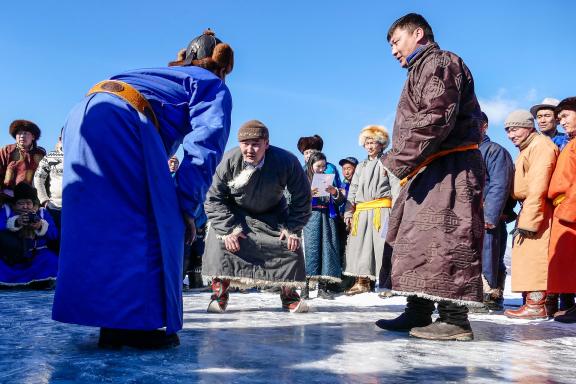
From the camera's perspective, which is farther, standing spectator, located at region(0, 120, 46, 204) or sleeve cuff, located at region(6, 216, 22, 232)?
standing spectator, located at region(0, 120, 46, 204)

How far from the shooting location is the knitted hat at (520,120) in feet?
17.4

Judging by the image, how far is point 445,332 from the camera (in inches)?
121

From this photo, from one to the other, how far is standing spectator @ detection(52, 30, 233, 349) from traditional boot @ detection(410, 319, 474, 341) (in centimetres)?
137

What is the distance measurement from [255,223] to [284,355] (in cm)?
219

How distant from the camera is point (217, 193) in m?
4.53

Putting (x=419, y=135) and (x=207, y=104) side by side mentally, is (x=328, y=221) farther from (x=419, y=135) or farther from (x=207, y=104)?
(x=207, y=104)

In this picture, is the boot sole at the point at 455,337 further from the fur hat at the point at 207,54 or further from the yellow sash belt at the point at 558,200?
the yellow sash belt at the point at 558,200

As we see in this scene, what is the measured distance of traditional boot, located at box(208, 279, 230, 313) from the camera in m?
4.34

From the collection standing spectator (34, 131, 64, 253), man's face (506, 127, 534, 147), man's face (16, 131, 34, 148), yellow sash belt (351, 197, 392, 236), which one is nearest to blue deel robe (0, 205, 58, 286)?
standing spectator (34, 131, 64, 253)

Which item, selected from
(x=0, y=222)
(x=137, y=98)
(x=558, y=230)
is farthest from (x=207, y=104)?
(x=0, y=222)

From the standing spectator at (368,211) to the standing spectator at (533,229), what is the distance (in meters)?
1.92

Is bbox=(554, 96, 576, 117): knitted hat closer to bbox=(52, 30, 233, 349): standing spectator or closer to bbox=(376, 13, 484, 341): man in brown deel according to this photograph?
bbox=(376, 13, 484, 341): man in brown deel

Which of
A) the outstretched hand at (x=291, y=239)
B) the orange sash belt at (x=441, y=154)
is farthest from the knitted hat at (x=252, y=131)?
the orange sash belt at (x=441, y=154)

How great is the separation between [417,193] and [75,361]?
6.59 ft
